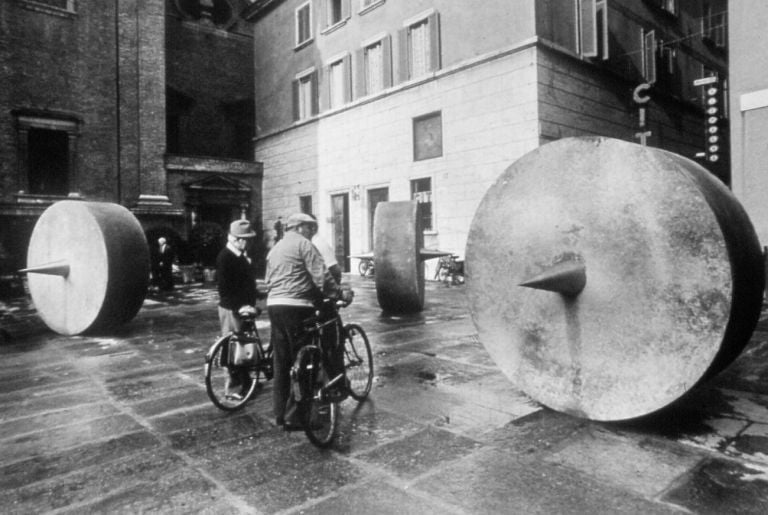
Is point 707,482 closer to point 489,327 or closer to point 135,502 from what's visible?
point 489,327

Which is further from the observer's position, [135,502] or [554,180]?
[554,180]

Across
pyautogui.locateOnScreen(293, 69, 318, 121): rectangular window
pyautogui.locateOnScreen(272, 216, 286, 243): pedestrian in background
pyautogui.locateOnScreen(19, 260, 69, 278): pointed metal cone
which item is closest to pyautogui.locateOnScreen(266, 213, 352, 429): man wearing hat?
pyautogui.locateOnScreen(19, 260, 69, 278): pointed metal cone

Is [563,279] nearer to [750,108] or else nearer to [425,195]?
[750,108]

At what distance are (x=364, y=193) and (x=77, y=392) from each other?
14.2 meters

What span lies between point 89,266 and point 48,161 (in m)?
12.5

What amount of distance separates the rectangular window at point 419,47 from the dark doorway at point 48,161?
11.2m

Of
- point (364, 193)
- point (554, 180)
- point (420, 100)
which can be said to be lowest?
A: point (554, 180)

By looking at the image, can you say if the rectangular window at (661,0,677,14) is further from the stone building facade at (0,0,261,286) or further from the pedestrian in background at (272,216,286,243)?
the stone building facade at (0,0,261,286)

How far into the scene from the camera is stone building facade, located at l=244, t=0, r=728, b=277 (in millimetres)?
14312

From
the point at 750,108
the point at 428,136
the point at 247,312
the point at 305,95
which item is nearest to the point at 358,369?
the point at 247,312

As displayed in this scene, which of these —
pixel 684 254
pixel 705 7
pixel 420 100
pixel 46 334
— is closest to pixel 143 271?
pixel 46 334

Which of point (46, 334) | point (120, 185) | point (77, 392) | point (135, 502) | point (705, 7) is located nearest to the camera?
point (135, 502)

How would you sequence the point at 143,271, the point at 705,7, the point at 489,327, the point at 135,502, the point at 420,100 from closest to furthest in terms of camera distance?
the point at 135,502
the point at 489,327
the point at 143,271
the point at 420,100
the point at 705,7

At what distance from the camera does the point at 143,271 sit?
25.4 ft
